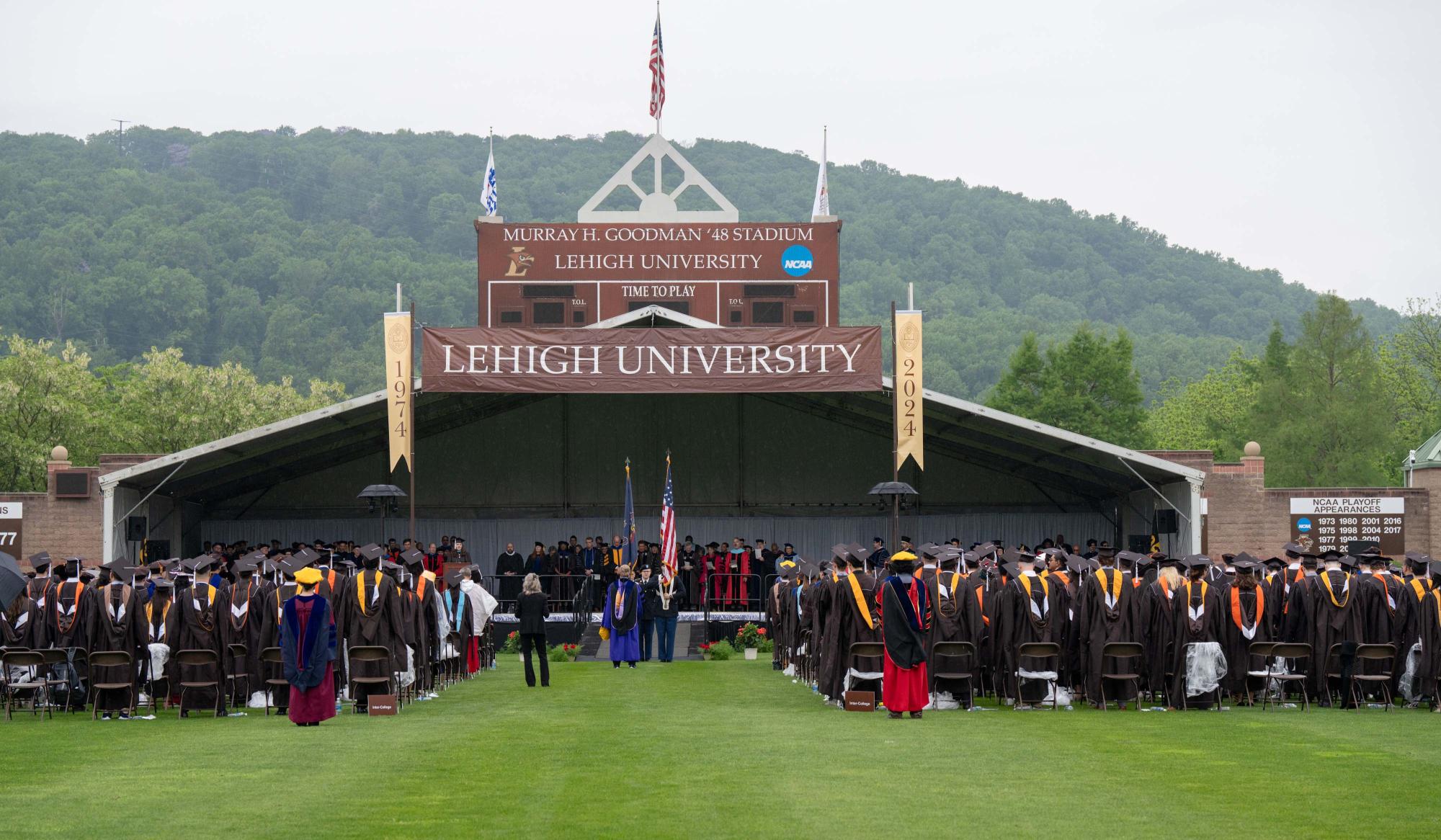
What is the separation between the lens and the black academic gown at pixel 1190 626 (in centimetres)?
1719

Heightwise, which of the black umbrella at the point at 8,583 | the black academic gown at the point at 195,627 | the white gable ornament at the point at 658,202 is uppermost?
→ the white gable ornament at the point at 658,202

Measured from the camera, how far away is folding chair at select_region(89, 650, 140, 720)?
16.5m

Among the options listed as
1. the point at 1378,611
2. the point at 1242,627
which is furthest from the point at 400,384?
the point at 1378,611

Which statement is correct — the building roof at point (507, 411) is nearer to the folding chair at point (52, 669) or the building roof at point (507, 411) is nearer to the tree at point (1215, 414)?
the folding chair at point (52, 669)

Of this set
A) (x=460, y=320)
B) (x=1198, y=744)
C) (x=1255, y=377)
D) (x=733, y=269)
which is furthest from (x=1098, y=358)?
(x=1198, y=744)

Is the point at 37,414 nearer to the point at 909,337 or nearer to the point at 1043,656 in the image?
the point at 909,337

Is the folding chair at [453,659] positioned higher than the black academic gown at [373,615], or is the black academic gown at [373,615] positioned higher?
the black academic gown at [373,615]

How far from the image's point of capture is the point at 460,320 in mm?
79875

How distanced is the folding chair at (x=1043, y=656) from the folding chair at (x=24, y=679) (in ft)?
33.1

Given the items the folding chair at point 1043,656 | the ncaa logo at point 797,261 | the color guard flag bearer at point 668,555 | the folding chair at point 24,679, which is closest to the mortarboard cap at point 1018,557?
the folding chair at point 1043,656

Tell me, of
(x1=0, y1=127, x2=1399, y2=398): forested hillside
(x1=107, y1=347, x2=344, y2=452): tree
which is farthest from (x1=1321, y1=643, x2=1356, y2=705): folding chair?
(x1=0, y1=127, x2=1399, y2=398): forested hillside

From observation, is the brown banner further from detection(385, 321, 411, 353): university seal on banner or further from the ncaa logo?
the ncaa logo

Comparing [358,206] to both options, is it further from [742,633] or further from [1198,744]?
[1198,744]

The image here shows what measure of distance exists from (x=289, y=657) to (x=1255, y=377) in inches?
2352
